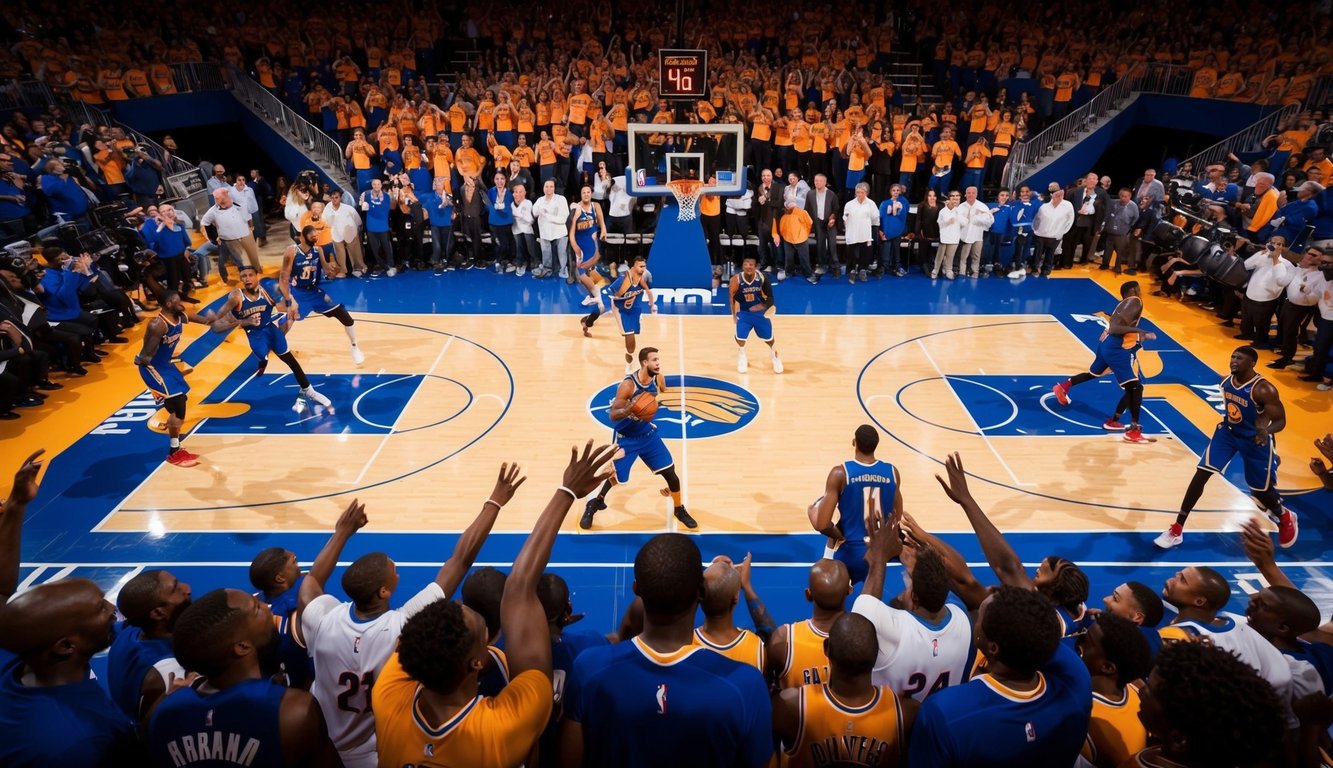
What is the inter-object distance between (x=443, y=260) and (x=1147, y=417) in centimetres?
1326

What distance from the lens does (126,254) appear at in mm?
15031

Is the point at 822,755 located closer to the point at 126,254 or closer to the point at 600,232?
the point at 600,232

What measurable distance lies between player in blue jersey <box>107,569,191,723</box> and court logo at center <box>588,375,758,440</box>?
6.40 m

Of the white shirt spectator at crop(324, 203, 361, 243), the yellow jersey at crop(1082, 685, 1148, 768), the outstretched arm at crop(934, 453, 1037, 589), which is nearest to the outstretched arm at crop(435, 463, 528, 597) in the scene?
the outstretched arm at crop(934, 453, 1037, 589)

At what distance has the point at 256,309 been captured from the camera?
1091 cm

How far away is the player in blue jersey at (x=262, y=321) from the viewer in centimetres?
1073

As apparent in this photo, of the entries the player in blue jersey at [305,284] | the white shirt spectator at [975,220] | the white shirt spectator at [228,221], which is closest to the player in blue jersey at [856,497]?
the player in blue jersey at [305,284]

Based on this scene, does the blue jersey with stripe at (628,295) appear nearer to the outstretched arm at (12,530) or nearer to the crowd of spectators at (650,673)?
the crowd of spectators at (650,673)

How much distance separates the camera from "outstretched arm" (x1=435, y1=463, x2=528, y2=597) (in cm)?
372

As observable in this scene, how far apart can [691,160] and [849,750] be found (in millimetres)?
13820

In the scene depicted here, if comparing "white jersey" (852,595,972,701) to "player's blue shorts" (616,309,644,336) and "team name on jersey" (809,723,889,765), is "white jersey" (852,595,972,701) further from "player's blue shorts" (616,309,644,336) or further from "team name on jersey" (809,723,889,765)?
"player's blue shorts" (616,309,644,336)

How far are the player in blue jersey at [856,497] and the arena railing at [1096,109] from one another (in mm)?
15991

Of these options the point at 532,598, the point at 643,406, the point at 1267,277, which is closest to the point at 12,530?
the point at 532,598

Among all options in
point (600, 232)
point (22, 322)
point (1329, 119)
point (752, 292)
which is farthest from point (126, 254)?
point (1329, 119)
